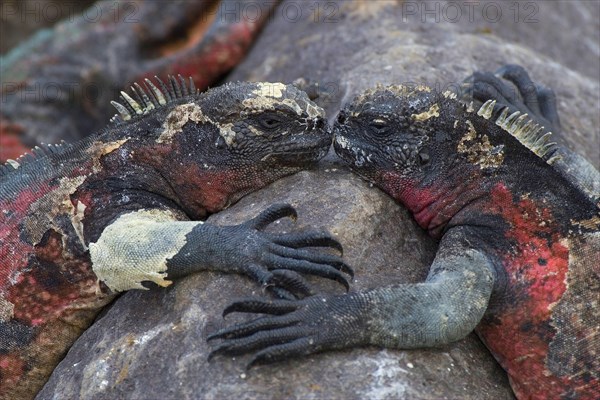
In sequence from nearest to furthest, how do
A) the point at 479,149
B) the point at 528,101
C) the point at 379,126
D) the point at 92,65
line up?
the point at 479,149 → the point at 379,126 → the point at 528,101 → the point at 92,65

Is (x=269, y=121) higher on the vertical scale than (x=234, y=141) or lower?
higher

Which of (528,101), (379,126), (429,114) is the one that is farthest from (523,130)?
(528,101)

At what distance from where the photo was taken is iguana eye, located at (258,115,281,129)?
13.7ft

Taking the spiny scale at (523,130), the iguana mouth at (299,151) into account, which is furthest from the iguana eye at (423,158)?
the iguana mouth at (299,151)

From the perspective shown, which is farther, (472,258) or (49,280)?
(49,280)

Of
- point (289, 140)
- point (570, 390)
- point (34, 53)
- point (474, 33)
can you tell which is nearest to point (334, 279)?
point (289, 140)

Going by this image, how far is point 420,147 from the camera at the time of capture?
3994 millimetres

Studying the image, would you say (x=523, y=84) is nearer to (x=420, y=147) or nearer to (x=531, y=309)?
(x=420, y=147)

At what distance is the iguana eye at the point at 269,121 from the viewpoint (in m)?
4.19

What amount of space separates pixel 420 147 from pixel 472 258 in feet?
2.17

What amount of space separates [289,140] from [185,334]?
128 centimetres

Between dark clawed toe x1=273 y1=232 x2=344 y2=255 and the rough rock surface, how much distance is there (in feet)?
0.62

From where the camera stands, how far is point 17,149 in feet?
25.5

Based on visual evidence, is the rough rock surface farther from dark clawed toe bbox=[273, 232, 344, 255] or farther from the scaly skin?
the scaly skin
